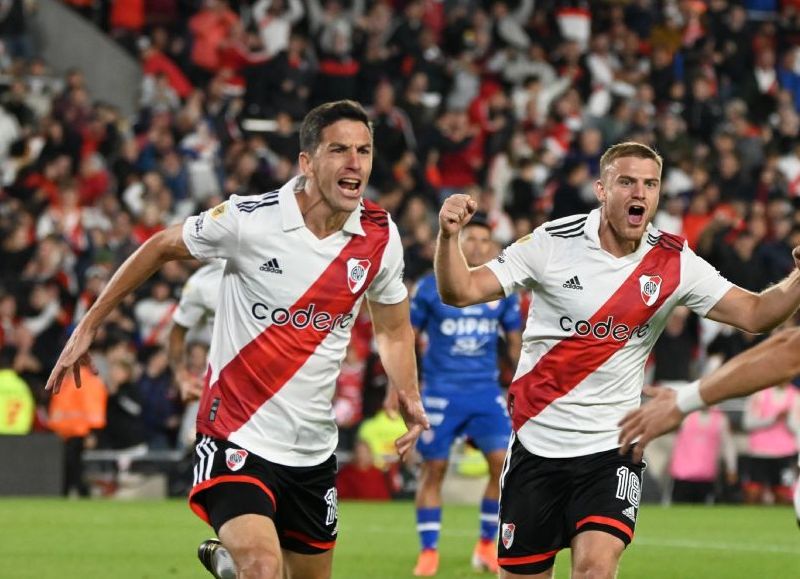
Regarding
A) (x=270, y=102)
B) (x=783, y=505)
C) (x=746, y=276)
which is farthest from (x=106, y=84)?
(x=783, y=505)

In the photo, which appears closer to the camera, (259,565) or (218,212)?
(259,565)

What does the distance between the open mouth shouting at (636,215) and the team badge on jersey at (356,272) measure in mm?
1286

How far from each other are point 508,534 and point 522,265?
50.3 inches

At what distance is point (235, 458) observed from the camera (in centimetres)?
708

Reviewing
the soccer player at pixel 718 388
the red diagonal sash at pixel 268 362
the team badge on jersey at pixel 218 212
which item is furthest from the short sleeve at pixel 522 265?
the soccer player at pixel 718 388

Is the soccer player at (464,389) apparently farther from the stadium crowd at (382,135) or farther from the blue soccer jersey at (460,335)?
the stadium crowd at (382,135)

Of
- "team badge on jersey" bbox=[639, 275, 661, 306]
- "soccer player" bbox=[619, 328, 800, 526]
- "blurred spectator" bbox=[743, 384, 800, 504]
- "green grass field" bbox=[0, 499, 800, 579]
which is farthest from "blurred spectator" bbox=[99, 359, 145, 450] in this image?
"soccer player" bbox=[619, 328, 800, 526]

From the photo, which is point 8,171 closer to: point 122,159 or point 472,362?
point 122,159

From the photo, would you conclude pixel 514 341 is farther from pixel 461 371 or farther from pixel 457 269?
pixel 457 269

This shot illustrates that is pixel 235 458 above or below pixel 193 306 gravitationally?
below

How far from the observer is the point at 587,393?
761cm

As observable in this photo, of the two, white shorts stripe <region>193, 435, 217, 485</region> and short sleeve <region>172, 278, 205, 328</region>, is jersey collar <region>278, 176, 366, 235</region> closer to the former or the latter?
white shorts stripe <region>193, 435, 217, 485</region>

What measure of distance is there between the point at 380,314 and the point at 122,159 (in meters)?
13.5

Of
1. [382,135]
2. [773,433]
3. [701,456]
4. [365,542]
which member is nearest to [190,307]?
[365,542]
